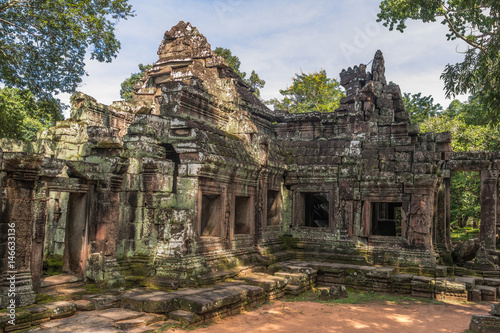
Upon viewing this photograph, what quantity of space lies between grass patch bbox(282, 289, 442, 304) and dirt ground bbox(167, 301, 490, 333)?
0.22 meters

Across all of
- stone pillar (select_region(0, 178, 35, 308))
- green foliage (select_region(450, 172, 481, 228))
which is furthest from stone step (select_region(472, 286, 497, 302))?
green foliage (select_region(450, 172, 481, 228))

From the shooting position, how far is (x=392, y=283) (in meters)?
10.0

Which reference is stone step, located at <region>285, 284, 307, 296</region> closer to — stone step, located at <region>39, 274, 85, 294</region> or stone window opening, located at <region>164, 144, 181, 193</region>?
stone window opening, located at <region>164, 144, 181, 193</region>

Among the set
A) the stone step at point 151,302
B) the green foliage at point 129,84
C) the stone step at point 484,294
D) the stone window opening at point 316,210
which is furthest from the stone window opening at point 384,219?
the green foliage at point 129,84

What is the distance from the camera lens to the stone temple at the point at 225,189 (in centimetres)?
743

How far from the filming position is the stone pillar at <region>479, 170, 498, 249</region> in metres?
12.7

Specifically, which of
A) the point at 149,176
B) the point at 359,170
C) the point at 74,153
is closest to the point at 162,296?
the point at 149,176

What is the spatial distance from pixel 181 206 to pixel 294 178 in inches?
193

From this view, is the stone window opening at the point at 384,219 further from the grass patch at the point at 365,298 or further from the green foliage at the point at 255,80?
the green foliage at the point at 255,80

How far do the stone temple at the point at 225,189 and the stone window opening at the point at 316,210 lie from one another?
0.09 m

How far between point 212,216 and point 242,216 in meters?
1.28

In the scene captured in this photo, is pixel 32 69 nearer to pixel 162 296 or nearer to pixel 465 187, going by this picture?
pixel 162 296

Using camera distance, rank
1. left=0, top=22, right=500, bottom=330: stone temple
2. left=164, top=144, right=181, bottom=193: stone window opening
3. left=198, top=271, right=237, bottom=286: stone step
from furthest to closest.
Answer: left=164, top=144, right=181, bottom=193: stone window opening < left=198, top=271, right=237, bottom=286: stone step < left=0, top=22, right=500, bottom=330: stone temple

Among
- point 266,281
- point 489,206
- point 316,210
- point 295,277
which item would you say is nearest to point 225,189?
point 266,281
